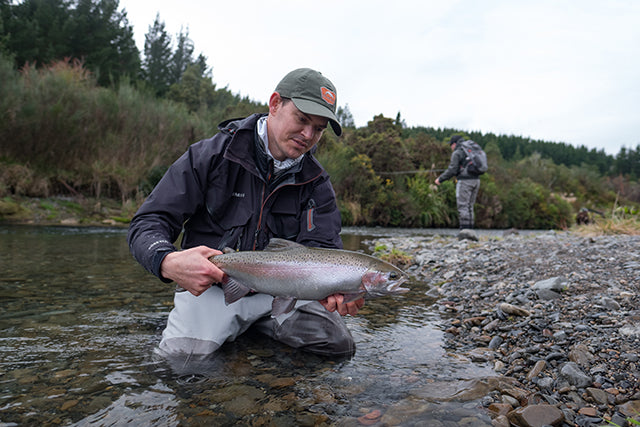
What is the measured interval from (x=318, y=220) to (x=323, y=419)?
1616 mm

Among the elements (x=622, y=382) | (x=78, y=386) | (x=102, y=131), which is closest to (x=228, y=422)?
(x=78, y=386)

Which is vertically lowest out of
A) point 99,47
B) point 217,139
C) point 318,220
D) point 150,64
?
point 318,220

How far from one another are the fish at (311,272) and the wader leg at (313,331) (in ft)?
2.41

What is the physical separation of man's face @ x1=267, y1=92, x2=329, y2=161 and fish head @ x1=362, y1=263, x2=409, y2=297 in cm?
112

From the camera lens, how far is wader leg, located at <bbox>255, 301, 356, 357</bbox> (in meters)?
3.18

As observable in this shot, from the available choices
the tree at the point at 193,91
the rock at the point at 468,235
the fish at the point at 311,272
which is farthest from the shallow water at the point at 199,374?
the tree at the point at 193,91

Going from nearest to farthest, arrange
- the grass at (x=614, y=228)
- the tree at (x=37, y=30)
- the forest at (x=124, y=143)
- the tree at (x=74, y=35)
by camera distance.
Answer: the grass at (x=614, y=228)
the forest at (x=124, y=143)
the tree at (x=37, y=30)
the tree at (x=74, y=35)

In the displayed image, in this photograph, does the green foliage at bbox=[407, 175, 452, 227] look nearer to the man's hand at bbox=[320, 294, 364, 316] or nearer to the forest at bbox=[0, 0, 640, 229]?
the forest at bbox=[0, 0, 640, 229]

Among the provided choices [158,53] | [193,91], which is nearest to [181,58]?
[158,53]

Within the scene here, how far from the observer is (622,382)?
2.39 m

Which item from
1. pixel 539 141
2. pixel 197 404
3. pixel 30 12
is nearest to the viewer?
pixel 197 404

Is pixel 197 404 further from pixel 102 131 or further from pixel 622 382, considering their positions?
pixel 102 131

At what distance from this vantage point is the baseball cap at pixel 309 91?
2.91m

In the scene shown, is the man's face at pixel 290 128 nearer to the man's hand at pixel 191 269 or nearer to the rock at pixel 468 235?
the man's hand at pixel 191 269
